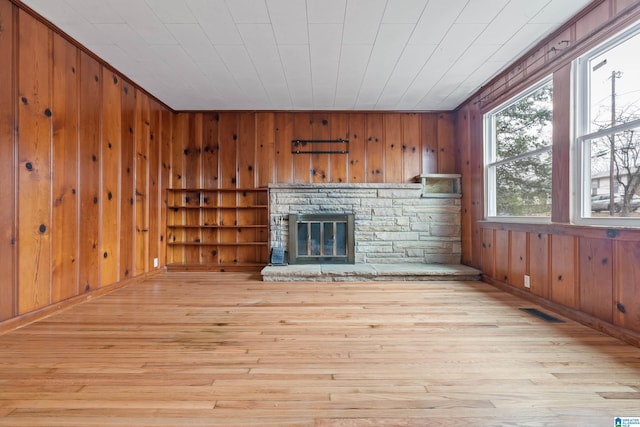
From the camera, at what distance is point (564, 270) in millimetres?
2318

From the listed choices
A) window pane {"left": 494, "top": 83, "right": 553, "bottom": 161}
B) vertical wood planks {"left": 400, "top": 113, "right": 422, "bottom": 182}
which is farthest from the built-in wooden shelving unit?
window pane {"left": 494, "top": 83, "right": 553, "bottom": 161}

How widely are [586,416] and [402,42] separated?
2.66 meters

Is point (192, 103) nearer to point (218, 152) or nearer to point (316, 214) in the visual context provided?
point (218, 152)

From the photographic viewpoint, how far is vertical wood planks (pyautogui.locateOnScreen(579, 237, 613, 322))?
1.96 m

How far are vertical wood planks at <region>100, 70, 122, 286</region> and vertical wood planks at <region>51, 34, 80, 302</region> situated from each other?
348mm

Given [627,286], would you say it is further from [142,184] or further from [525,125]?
[142,184]

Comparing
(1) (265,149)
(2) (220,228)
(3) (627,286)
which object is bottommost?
(3) (627,286)

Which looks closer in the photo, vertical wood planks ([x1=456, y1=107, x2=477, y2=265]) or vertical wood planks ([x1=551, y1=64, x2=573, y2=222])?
vertical wood planks ([x1=551, y1=64, x2=573, y2=222])

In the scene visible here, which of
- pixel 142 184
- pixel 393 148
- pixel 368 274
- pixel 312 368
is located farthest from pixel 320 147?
pixel 312 368

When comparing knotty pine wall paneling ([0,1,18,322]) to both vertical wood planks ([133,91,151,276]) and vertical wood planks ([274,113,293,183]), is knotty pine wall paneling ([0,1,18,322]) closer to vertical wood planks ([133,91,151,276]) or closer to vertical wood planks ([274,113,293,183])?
vertical wood planks ([133,91,151,276])

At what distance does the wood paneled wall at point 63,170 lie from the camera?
2.01m

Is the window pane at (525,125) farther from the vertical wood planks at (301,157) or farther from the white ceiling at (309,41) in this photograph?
the vertical wood planks at (301,157)

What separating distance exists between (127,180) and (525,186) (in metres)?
4.26

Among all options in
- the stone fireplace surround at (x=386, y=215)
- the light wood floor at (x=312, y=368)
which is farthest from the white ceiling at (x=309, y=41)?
the light wood floor at (x=312, y=368)
